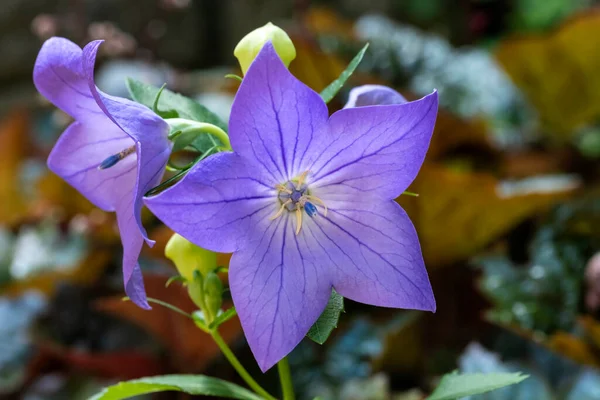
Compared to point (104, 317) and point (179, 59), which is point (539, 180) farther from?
point (179, 59)

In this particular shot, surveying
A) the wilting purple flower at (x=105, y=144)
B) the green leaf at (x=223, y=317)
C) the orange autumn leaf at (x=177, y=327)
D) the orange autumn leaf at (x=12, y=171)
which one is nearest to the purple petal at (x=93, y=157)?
the wilting purple flower at (x=105, y=144)

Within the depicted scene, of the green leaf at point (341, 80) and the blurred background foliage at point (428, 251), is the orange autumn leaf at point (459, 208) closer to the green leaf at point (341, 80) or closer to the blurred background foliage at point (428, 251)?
the blurred background foliage at point (428, 251)

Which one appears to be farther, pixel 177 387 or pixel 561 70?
pixel 561 70

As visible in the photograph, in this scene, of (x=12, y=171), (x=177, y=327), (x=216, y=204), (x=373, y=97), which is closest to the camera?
(x=216, y=204)

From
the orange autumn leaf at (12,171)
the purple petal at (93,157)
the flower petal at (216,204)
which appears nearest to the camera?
the flower petal at (216,204)

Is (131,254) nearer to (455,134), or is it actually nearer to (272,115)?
(272,115)

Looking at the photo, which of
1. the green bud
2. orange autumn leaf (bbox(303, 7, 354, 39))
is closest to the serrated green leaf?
the green bud

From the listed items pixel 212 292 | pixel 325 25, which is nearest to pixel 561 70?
pixel 325 25
